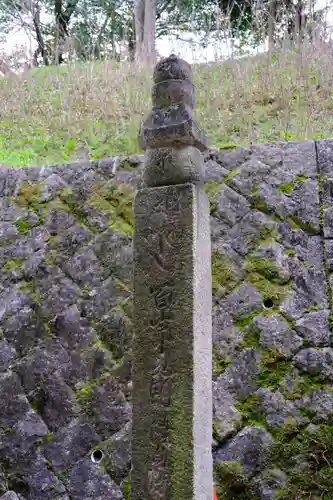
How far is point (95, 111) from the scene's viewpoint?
209 inches

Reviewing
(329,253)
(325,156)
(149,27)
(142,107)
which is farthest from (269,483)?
(149,27)

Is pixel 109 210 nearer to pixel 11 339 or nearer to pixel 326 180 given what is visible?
pixel 11 339

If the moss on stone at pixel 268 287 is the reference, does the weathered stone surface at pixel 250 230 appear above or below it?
above

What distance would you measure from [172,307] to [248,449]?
1310 millimetres

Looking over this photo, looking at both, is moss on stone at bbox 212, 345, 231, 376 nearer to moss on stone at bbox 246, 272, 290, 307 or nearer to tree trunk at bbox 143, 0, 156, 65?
moss on stone at bbox 246, 272, 290, 307

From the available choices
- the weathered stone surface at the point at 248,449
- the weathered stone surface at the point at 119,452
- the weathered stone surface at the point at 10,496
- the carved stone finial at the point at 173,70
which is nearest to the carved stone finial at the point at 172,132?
the carved stone finial at the point at 173,70

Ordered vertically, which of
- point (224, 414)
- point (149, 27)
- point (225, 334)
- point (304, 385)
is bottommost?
point (224, 414)

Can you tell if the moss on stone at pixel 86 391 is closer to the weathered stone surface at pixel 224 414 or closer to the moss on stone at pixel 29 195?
the weathered stone surface at pixel 224 414

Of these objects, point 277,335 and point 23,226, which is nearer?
point 277,335

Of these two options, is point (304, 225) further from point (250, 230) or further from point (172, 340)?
point (172, 340)

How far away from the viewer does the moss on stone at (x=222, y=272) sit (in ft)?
11.3

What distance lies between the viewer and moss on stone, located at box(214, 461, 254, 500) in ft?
10.1

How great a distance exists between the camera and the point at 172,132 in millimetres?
2387

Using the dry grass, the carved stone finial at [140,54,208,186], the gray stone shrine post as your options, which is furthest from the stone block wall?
the carved stone finial at [140,54,208,186]
